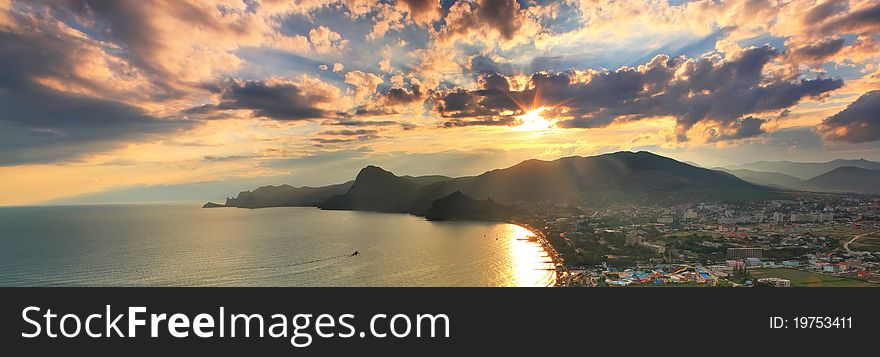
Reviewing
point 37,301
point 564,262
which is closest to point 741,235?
point 564,262

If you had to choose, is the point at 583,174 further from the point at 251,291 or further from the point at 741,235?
the point at 251,291

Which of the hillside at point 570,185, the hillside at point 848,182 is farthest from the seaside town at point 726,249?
the hillside at point 848,182

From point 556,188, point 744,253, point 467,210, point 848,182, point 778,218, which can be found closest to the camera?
point 744,253

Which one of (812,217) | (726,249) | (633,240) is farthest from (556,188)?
(726,249)

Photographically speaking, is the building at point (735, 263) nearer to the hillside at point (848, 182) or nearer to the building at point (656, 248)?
the building at point (656, 248)

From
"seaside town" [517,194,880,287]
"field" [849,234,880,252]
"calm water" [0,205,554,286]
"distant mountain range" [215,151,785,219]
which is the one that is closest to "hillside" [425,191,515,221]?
"distant mountain range" [215,151,785,219]

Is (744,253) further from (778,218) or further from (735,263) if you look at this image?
(778,218)
